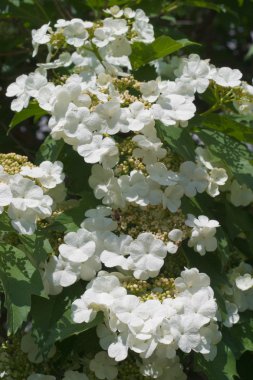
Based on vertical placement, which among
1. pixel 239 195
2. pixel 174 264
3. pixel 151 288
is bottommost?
pixel 239 195

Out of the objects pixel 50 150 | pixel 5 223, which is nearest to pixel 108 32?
pixel 50 150

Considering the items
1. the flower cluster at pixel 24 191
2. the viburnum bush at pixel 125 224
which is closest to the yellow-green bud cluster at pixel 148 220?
the viburnum bush at pixel 125 224

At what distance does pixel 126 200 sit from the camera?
2.32 m

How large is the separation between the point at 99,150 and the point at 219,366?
0.69 m

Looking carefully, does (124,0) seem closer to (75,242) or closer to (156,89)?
(156,89)

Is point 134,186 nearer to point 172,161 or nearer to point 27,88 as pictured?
point 172,161

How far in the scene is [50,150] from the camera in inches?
101

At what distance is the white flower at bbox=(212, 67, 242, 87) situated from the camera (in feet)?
8.47

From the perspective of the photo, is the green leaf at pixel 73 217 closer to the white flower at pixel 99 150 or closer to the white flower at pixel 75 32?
the white flower at pixel 99 150

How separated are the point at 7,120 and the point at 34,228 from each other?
1.18 meters

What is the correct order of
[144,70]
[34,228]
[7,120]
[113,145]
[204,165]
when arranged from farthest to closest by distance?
[7,120] < [144,70] < [204,165] < [113,145] < [34,228]

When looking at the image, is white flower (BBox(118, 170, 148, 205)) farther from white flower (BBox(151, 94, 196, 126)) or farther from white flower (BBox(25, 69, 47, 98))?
white flower (BBox(25, 69, 47, 98))

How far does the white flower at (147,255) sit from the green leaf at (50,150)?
0.45 metres

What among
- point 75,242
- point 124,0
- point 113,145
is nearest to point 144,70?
point 124,0
